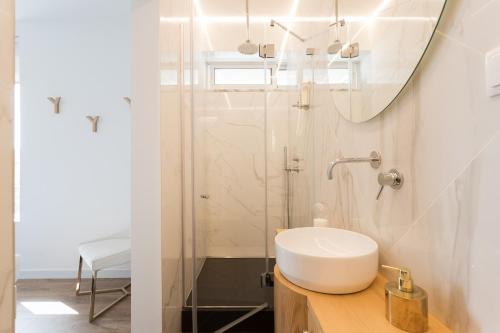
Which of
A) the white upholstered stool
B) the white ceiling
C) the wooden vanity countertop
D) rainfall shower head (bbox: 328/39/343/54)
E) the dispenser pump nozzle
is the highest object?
the white ceiling

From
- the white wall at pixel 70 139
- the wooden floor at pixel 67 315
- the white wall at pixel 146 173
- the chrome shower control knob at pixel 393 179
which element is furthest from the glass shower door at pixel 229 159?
the chrome shower control knob at pixel 393 179

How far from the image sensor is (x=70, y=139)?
92.8 inches

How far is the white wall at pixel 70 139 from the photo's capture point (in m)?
2.33

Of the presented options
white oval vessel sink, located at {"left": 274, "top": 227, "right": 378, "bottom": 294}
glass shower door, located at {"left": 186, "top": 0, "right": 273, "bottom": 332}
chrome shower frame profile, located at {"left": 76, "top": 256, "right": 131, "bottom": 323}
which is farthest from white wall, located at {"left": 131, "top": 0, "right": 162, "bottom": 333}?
chrome shower frame profile, located at {"left": 76, "top": 256, "right": 131, "bottom": 323}

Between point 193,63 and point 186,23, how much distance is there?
26 cm

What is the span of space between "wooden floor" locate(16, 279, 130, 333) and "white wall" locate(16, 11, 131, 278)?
0.43 feet

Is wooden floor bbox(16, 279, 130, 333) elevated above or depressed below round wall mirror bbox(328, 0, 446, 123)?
below

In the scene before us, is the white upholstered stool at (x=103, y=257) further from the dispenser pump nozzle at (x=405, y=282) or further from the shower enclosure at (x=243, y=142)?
the dispenser pump nozzle at (x=405, y=282)

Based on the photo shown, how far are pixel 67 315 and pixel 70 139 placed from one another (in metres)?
1.59

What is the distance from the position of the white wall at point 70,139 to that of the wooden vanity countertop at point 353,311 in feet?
7.30

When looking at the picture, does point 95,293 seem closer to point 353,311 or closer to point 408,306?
point 353,311

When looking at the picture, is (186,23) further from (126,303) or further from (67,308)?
(67,308)

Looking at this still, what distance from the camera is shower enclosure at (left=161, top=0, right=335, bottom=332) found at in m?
1.66

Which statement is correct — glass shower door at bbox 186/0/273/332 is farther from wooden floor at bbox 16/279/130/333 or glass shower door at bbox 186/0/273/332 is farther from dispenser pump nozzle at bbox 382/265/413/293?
dispenser pump nozzle at bbox 382/265/413/293
